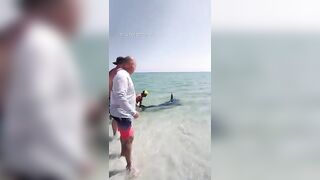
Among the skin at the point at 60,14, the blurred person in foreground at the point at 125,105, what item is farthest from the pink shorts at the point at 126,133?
the skin at the point at 60,14

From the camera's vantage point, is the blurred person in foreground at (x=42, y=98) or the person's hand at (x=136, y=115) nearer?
the blurred person in foreground at (x=42, y=98)

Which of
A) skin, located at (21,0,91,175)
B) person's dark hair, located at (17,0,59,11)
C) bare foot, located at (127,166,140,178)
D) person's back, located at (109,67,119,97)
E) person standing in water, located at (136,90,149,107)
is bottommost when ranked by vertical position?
bare foot, located at (127,166,140,178)

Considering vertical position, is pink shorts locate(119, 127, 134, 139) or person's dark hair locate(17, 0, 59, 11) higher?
person's dark hair locate(17, 0, 59, 11)

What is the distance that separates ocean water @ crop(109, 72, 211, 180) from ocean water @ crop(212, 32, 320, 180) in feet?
0.36

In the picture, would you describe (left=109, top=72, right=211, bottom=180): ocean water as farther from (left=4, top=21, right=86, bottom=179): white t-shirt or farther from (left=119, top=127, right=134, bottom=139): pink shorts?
(left=4, top=21, right=86, bottom=179): white t-shirt

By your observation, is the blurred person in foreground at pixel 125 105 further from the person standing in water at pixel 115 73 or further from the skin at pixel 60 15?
the skin at pixel 60 15

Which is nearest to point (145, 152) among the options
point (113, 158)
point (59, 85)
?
point (113, 158)

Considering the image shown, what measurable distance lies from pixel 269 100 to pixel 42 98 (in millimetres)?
990

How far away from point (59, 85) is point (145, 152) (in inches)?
21.8

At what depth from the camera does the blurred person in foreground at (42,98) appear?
5.52ft

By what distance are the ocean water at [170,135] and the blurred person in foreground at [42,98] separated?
0.32 meters

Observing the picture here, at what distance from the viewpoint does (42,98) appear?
168cm

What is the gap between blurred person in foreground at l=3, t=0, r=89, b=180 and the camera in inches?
66.2

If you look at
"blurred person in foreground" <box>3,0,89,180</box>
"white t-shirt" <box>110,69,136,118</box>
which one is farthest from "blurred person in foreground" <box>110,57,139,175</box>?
"blurred person in foreground" <box>3,0,89,180</box>
